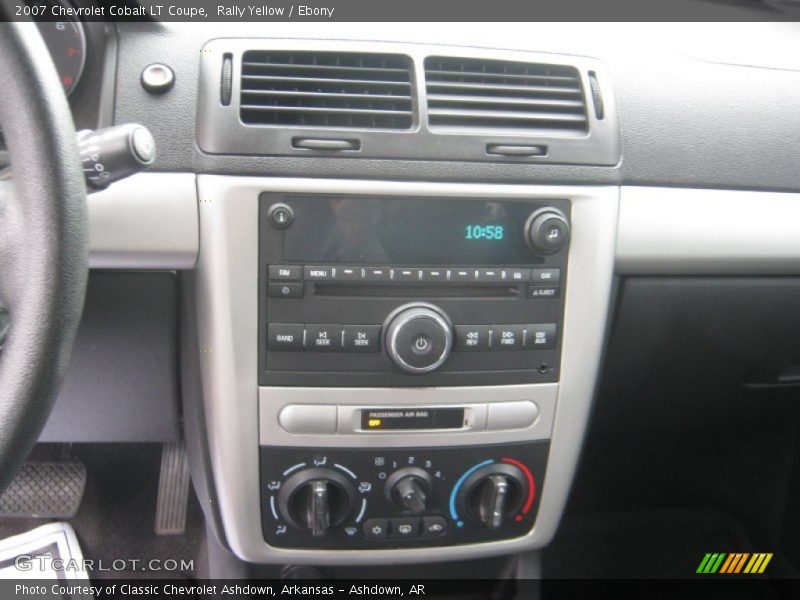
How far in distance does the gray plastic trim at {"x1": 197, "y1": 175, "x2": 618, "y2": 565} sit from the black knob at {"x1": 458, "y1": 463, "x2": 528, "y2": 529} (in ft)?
0.17

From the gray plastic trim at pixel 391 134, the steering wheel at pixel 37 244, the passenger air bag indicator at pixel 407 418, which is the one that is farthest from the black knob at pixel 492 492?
the steering wheel at pixel 37 244

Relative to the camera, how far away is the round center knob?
0.88 m

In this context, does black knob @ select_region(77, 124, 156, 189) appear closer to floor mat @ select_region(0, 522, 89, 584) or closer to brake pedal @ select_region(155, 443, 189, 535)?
brake pedal @ select_region(155, 443, 189, 535)

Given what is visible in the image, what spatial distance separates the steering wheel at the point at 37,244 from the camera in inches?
21.6

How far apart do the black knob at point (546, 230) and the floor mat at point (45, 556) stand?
1.08 m

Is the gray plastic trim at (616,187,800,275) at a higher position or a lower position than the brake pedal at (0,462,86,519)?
higher

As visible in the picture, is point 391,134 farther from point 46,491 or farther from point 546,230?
point 46,491

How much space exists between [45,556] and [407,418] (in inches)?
34.9

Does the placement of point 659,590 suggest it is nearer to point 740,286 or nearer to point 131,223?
point 740,286

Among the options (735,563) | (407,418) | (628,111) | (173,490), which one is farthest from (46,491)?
(735,563)

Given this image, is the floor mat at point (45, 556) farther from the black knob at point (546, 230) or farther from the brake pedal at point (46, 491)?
the black knob at point (546, 230)

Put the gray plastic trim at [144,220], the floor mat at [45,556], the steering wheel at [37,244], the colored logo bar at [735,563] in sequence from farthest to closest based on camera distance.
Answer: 1. the colored logo bar at [735,563]
2. the floor mat at [45,556]
3. the gray plastic trim at [144,220]
4. the steering wheel at [37,244]

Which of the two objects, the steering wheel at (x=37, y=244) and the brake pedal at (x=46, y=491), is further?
the brake pedal at (x=46, y=491)

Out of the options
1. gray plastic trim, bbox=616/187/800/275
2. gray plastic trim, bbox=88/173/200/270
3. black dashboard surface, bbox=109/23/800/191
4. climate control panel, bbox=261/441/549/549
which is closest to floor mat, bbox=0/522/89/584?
climate control panel, bbox=261/441/549/549
